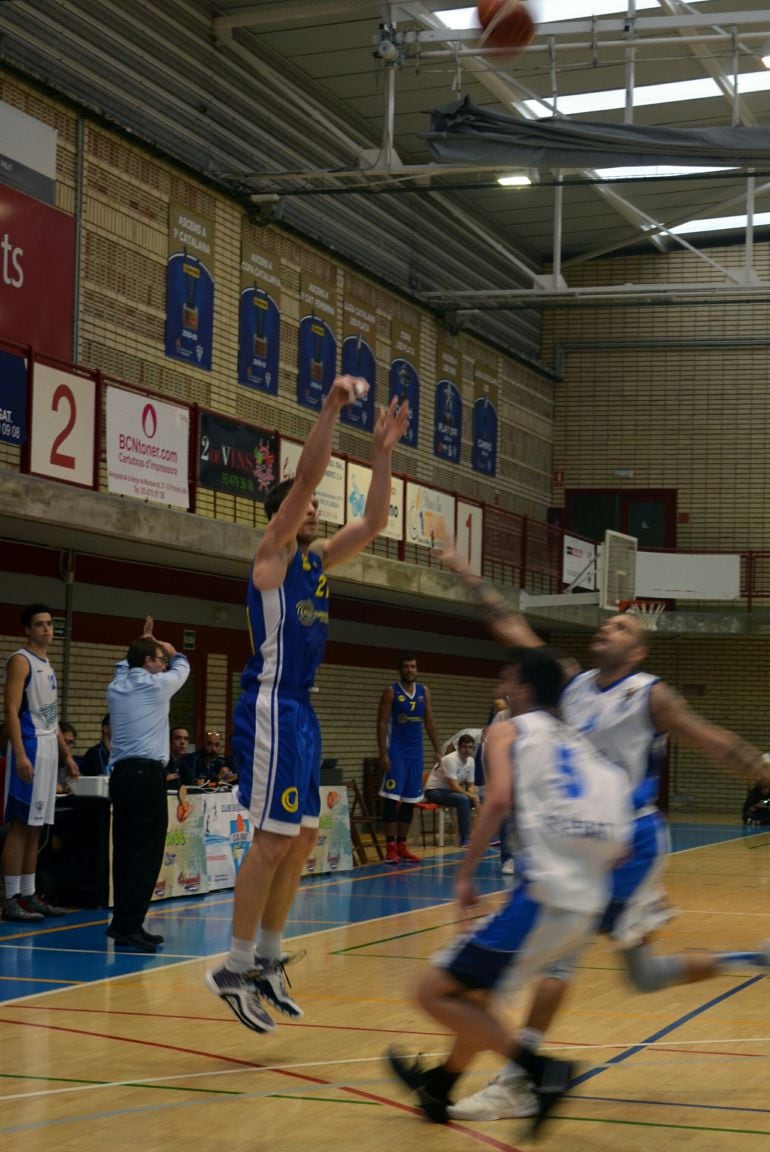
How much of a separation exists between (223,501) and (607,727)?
13.1 metres

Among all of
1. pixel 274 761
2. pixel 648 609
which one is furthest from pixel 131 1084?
pixel 648 609

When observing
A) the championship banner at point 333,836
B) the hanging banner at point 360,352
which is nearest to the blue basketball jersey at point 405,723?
the championship banner at point 333,836

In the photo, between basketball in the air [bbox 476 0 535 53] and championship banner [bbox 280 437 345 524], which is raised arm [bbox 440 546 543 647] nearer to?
basketball in the air [bbox 476 0 535 53]

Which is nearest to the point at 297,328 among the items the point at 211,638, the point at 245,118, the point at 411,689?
the point at 245,118

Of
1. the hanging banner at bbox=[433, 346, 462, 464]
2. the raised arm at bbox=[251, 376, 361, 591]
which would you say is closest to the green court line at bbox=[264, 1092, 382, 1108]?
the raised arm at bbox=[251, 376, 361, 591]

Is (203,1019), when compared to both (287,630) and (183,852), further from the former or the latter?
(183,852)

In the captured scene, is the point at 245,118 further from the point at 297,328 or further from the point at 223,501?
the point at 223,501

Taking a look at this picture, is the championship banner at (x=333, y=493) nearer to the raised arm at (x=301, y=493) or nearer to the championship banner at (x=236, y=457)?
the championship banner at (x=236, y=457)

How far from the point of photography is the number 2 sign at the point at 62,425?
1291cm

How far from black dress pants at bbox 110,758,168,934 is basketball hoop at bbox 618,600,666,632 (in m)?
17.5

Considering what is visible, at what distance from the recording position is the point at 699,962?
5.66m

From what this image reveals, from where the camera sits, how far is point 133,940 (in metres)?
9.78

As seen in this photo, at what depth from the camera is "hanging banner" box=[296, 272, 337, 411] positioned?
832 inches

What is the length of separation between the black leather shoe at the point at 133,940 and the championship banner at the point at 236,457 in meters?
6.58
